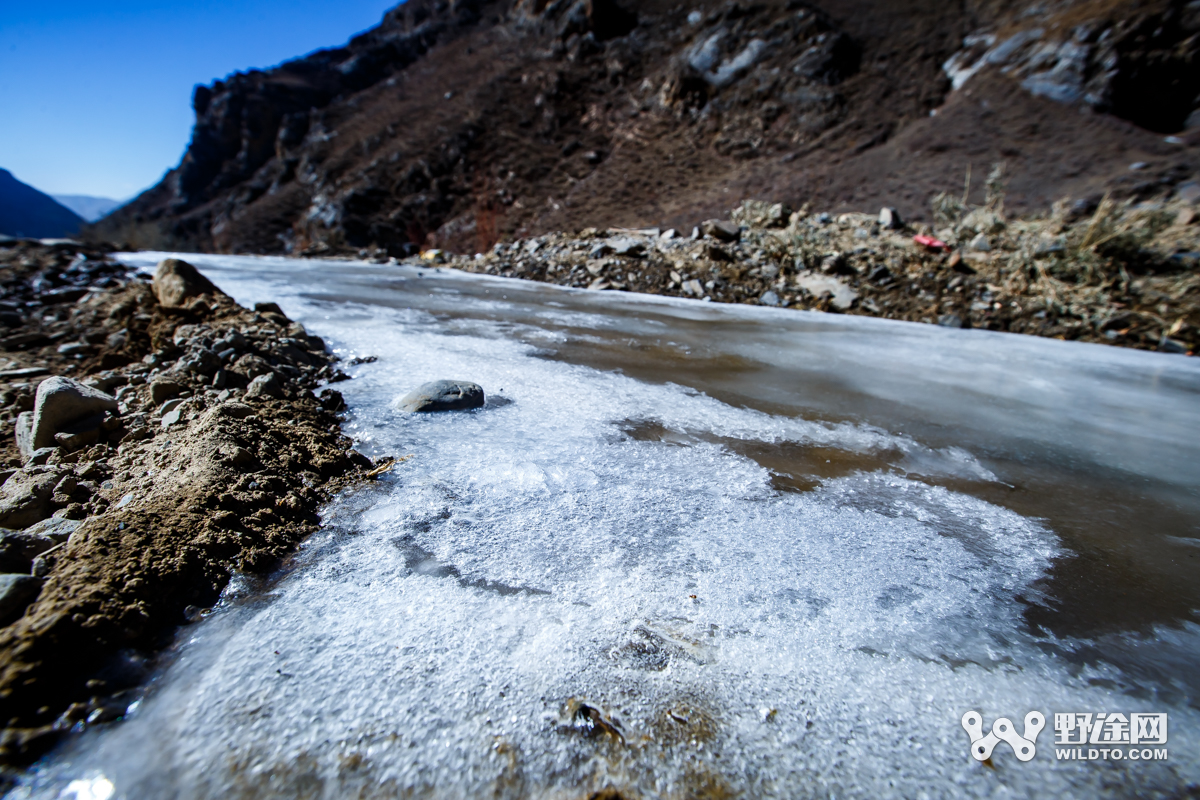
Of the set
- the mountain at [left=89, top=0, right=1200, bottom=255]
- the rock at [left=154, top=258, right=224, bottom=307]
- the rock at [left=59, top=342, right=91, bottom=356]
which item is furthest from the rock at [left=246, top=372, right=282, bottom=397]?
the mountain at [left=89, top=0, right=1200, bottom=255]

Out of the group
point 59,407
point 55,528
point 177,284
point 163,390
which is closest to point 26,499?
point 55,528

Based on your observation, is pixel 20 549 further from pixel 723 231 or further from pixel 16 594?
pixel 723 231

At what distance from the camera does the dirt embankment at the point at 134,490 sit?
0.82m

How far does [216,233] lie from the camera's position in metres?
28.7

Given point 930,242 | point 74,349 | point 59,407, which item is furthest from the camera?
point 930,242

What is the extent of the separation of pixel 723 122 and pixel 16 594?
71.6 ft

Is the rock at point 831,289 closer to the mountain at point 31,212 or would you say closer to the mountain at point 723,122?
the mountain at point 723,122

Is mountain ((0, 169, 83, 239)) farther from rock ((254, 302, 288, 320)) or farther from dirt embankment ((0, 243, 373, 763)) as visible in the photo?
dirt embankment ((0, 243, 373, 763))

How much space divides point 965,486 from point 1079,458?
72 centimetres

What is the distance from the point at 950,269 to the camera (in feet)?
17.4

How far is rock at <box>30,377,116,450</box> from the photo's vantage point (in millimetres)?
1572

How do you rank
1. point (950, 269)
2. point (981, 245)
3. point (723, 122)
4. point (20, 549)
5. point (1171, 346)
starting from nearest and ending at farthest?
1. point (20, 549)
2. point (1171, 346)
3. point (950, 269)
4. point (981, 245)
5. point (723, 122)

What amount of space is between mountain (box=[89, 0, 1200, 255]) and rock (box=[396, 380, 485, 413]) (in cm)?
853

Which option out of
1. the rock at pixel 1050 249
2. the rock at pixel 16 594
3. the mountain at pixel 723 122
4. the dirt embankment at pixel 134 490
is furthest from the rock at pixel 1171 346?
the rock at pixel 16 594
